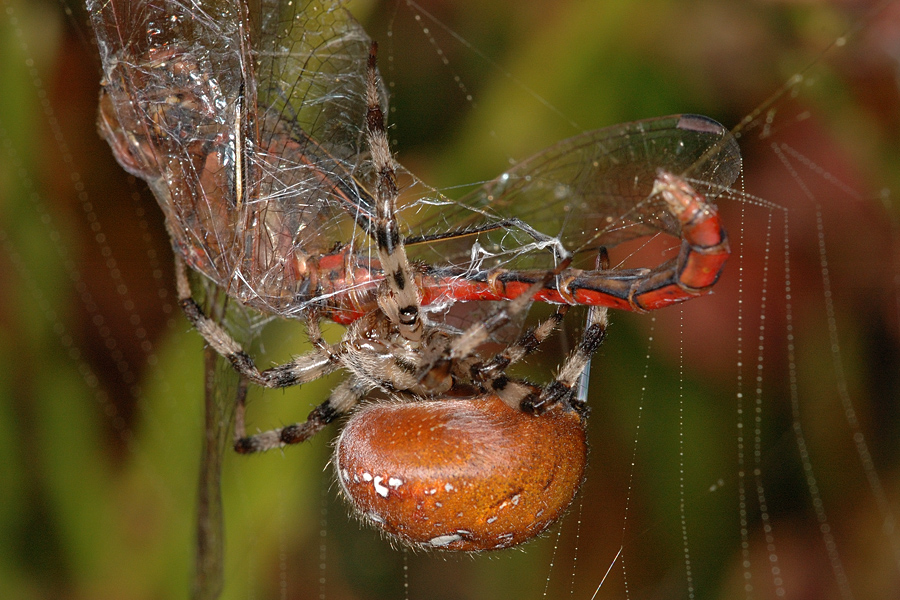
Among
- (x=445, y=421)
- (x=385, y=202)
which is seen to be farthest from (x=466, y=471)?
(x=385, y=202)

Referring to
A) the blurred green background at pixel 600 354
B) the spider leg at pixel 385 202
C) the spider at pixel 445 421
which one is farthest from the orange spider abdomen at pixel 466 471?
the blurred green background at pixel 600 354

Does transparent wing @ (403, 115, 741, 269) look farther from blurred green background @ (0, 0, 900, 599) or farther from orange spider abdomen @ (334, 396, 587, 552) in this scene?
blurred green background @ (0, 0, 900, 599)

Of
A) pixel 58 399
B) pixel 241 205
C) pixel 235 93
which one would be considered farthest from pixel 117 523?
pixel 235 93

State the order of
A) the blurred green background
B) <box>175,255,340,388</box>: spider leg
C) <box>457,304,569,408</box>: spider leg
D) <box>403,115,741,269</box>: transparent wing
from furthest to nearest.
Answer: the blurred green background → <box>175,255,340,388</box>: spider leg → <box>457,304,569,408</box>: spider leg → <box>403,115,741,269</box>: transparent wing

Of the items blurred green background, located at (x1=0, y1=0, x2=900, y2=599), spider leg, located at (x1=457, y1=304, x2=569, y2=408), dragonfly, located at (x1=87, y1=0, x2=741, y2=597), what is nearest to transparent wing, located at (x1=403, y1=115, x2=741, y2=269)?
dragonfly, located at (x1=87, y1=0, x2=741, y2=597)

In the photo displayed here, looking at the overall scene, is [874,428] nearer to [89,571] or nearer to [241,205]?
[241,205]

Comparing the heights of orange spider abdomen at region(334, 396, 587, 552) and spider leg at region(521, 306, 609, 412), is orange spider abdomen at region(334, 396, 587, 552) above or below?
below

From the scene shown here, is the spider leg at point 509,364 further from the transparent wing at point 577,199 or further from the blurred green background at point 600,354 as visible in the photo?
the blurred green background at point 600,354
